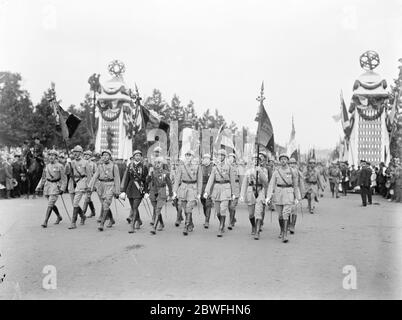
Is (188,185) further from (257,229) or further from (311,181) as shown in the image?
(311,181)

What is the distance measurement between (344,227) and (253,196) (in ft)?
8.88

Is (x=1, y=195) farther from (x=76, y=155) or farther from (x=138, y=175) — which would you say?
(x=138, y=175)

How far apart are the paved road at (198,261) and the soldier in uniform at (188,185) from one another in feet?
2.23

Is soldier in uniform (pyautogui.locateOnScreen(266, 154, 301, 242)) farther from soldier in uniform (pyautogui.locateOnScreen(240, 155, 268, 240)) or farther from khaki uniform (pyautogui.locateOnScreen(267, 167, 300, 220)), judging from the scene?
soldier in uniform (pyautogui.locateOnScreen(240, 155, 268, 240))

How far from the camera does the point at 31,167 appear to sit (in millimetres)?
18672

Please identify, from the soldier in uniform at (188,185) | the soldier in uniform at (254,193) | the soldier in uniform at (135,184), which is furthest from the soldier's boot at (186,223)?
the soldier in uniform at (254,193)

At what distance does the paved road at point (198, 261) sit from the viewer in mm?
5684

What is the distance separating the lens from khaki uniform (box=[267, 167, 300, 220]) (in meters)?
9.57

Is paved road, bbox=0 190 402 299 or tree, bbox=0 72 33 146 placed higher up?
tree, bbox=0 72 33 146

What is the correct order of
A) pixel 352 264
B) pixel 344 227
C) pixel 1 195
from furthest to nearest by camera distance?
pixel 1 195 < pixel 344 227 < pixel 352 264

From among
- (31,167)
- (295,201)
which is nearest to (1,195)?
(31,167)

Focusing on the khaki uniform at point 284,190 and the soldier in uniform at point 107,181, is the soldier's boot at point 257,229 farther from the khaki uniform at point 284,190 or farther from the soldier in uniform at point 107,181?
the soldier in uniform at point 107,181

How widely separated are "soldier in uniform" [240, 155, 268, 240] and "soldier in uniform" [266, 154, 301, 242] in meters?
0.37

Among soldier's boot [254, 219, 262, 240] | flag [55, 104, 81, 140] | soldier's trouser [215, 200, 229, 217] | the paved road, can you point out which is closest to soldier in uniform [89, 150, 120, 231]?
the paved road
